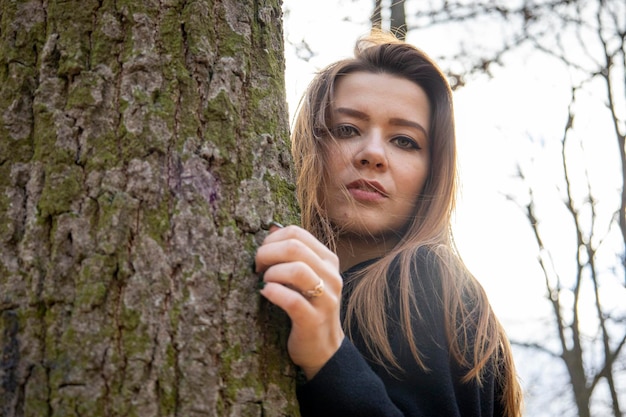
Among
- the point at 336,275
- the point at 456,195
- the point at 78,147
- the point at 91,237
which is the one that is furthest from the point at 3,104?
the point at 456,195

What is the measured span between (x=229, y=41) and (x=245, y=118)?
186 mm

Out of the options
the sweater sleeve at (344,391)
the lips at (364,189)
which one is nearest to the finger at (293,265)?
the sweater sleeve at (344,391)

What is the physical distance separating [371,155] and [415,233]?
14.0 inches

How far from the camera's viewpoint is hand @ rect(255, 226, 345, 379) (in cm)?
125

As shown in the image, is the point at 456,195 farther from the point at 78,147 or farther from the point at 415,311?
the point at 78,147

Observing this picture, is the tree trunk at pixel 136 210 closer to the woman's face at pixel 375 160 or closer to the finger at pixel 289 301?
the finger at pixel 289 301

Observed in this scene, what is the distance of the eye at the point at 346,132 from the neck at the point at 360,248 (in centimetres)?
41

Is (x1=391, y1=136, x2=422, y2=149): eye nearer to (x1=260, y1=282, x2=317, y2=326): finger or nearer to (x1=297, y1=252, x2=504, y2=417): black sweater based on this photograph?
(x1=297, y1=252, x2=504, y2=417): black sweater

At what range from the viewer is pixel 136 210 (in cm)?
122

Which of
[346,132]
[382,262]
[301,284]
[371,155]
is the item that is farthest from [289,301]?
[346,132]

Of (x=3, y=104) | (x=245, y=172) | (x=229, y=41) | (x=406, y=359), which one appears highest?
(x=229, y=41)

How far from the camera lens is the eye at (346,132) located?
8.29 ft

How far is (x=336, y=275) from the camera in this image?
134 centimetres

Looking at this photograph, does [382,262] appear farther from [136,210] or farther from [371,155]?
[136,210]
